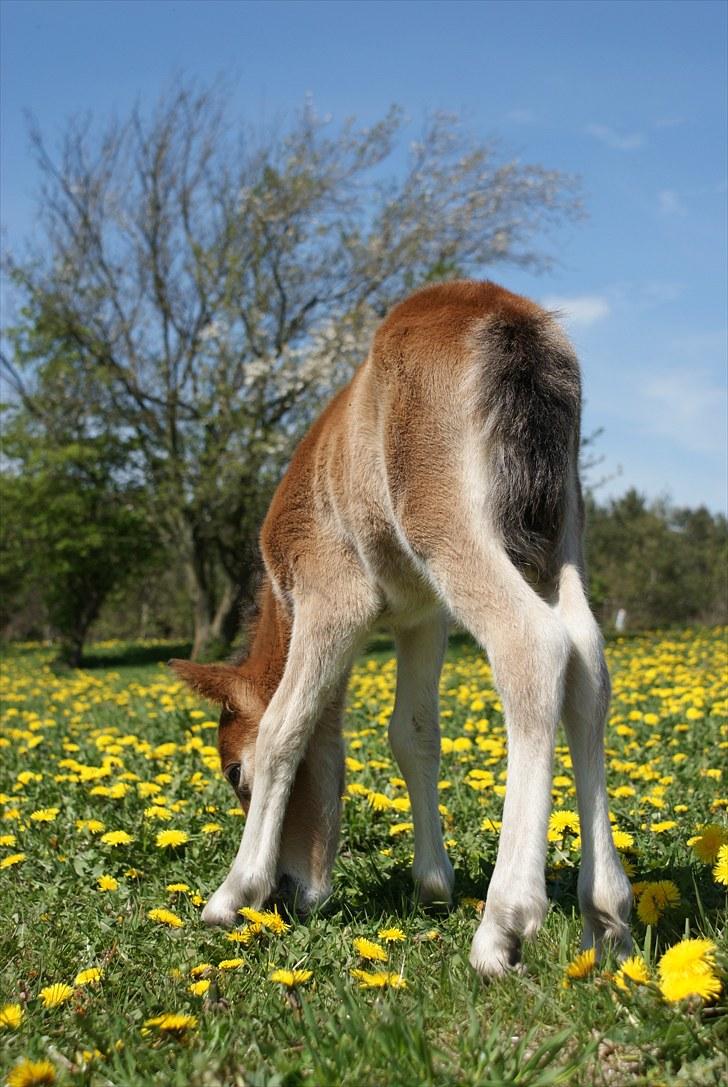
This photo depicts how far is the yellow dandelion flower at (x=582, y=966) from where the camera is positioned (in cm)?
245

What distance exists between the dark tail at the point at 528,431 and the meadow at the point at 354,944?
1.10 m

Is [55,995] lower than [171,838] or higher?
lower

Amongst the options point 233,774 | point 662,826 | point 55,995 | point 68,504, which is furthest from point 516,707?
point 68,504

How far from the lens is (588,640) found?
9.59ft

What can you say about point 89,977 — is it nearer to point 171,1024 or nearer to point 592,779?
point 171,1024

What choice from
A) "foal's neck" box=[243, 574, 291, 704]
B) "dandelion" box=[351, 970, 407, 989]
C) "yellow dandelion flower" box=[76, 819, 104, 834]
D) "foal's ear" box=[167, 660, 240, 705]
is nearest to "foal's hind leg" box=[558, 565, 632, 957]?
"dandelion" box=[351, 970, 407, 989]

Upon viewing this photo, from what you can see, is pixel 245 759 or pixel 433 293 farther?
pixel 245 759

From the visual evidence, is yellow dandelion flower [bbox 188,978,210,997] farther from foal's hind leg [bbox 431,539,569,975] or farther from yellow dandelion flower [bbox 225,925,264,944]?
foal's hind leg [bbox 431,539,569,975]

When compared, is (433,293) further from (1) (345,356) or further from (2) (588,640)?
(1) (345,356)

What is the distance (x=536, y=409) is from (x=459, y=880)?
2032 mm

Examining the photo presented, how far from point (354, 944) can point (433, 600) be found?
4.08ft

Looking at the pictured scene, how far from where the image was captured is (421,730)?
4082 mm

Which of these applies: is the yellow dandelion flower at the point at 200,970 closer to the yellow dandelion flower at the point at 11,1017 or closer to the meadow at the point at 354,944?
the meadow at the point at 354,944

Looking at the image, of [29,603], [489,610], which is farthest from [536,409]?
[29,603]
